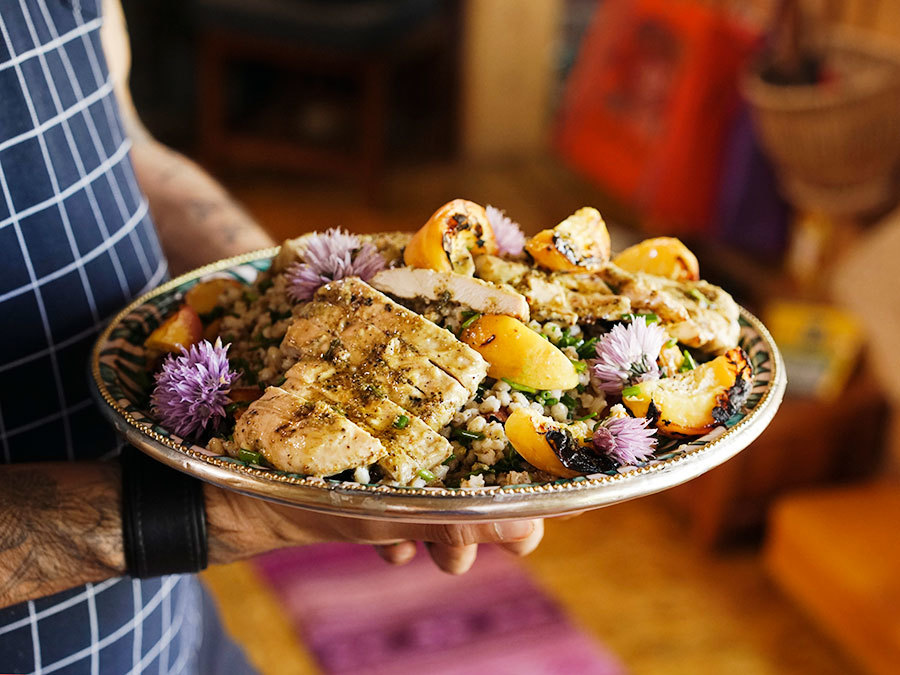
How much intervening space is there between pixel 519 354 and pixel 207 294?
35 cm

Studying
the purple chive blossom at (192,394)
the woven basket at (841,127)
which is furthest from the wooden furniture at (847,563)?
the purple chive blossom at (192,394)

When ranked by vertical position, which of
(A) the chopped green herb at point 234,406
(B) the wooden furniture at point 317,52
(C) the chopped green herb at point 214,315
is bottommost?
(B) the wooden furniture at point 317,52

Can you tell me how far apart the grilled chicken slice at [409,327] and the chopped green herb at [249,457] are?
152mm

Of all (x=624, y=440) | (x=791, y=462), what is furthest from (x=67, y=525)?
(x=791, y=462)

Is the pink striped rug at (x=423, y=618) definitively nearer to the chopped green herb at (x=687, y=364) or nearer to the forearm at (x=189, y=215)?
the forearm at (x=189, y=215)

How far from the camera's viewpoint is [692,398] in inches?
31.6

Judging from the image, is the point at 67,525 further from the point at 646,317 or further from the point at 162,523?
the point at 646,317

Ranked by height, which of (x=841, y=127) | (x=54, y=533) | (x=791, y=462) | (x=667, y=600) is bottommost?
(x=667, y=600)

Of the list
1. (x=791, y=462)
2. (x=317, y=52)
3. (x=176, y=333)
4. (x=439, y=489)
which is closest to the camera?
(x=439, y=489)

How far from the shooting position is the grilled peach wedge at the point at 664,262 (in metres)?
0.97

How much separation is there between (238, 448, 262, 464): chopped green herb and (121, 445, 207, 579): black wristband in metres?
0.20

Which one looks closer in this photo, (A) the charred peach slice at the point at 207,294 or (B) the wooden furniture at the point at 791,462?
(A) the charred peach slice at the point at 207,294

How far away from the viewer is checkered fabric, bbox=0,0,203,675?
0.95m

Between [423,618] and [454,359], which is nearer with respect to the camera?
[454,359]
